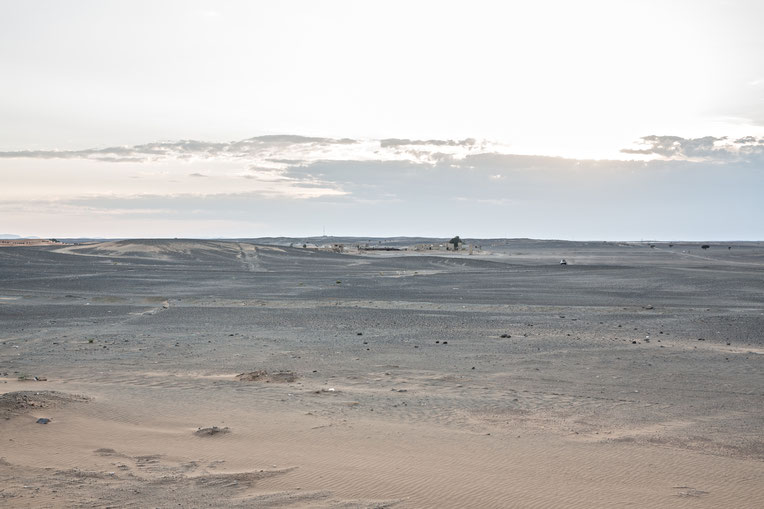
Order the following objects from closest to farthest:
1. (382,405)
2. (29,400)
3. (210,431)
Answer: (210,431) → (29,400) → (382,405)

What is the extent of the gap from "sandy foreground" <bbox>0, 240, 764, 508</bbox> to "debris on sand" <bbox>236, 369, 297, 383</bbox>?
6 centimetres

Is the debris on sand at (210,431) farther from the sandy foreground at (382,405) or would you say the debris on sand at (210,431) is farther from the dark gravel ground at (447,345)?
the dark gravel ground at (447,345)

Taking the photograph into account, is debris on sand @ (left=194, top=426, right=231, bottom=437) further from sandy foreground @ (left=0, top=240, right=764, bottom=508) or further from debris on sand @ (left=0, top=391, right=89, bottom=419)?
debris on sand @ (left=0, top=391, right=89, bottom=419)

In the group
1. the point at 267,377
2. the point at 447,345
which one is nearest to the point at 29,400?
the point at 267,377

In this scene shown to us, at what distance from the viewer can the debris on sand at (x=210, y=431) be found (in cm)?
948

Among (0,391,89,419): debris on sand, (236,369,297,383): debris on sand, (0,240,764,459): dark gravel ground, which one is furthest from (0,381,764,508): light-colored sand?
(236,369,297,383): debris on sand

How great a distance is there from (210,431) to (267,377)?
12.7ft

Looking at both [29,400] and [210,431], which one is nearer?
[210,431]

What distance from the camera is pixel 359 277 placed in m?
44.4

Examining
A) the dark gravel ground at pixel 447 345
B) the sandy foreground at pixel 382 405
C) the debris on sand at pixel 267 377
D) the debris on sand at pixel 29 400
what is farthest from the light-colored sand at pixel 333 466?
the debris on sand at pixel 267 377

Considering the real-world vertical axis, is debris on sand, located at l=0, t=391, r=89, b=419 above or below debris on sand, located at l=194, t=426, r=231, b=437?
above

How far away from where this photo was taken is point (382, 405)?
11.3 meters

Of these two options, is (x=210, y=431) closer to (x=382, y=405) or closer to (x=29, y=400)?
(x=382, y=405)

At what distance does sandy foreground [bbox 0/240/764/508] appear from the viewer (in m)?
7.49
